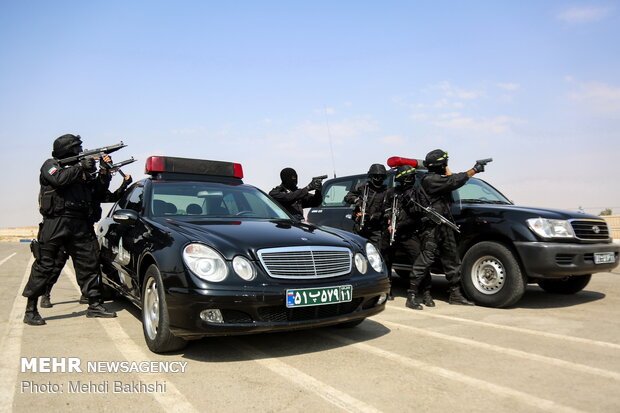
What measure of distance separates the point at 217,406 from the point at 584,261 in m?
4.59

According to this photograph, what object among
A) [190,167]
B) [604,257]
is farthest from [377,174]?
[604,257]

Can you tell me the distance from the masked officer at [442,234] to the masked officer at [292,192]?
1.82 metres

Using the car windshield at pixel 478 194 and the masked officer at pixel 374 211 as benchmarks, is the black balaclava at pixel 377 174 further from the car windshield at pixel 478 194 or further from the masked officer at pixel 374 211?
the car windshield at pixel 478 194

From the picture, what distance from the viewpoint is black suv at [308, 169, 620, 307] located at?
17.6ft

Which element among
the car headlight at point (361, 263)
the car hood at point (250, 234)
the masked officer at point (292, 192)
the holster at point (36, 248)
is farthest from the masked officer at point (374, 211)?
the holster at point (36, 248)

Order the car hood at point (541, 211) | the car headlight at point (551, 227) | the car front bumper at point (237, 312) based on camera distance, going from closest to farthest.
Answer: the car front bumper at point (237, 312) < the car headlight at point (551, 227) < the car hood at point (541, 211)

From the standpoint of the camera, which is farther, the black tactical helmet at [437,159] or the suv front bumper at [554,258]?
the black tactical helmet at [437,159]

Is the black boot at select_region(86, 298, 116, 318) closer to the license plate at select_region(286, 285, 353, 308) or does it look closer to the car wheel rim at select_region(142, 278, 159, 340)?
the car wheel rim at select_region(142, 278, 159, 340)

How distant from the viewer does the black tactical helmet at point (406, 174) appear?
627 centimetres

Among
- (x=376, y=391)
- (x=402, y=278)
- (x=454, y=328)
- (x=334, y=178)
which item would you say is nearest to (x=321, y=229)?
(x=454, y=328)

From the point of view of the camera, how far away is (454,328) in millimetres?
4621

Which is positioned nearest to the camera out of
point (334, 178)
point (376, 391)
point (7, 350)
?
point (376, 391)

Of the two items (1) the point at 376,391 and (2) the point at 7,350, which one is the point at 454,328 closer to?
(1) the point at 376,391

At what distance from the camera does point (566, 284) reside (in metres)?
6.69
